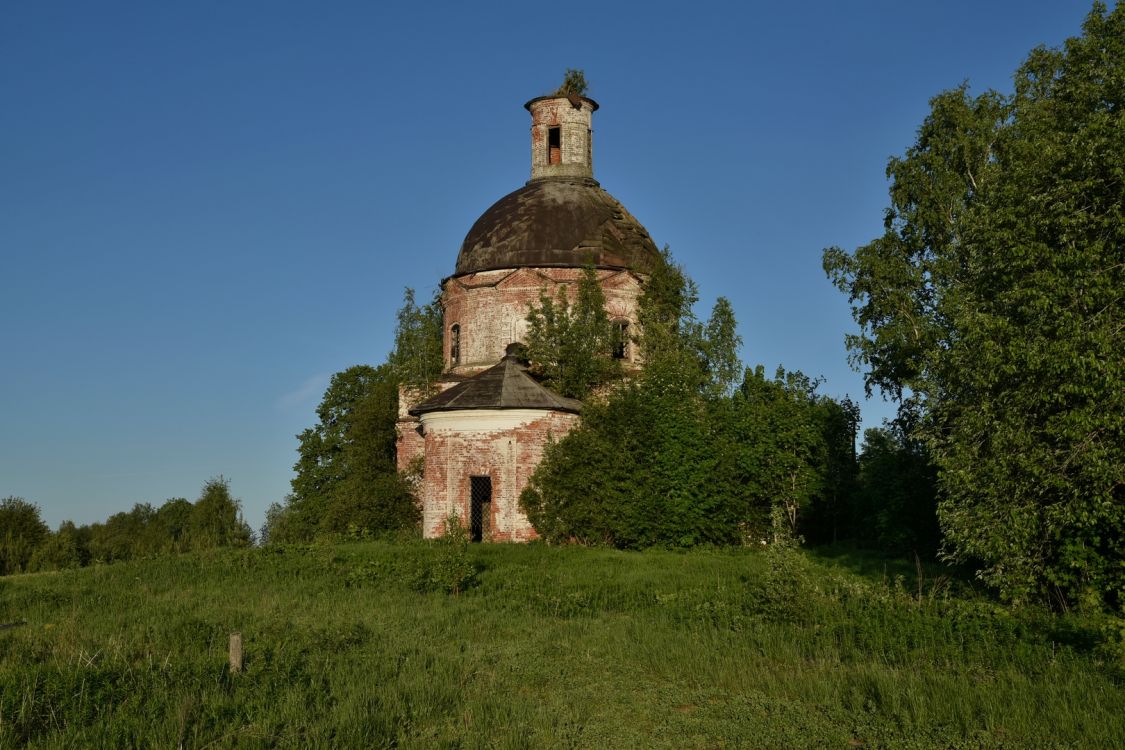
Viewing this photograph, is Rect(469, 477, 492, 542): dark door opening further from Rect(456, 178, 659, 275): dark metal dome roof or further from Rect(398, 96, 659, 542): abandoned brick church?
Rect(456, 178, 659, 275): dark metal dome roof

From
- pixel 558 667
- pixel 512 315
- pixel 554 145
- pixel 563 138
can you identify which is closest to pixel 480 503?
pixel 512 315

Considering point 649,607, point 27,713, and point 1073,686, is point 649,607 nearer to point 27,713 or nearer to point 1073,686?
point 1073,686

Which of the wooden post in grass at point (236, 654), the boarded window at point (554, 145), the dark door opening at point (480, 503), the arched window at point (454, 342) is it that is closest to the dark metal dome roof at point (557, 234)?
the boarded window at point (554, 145)

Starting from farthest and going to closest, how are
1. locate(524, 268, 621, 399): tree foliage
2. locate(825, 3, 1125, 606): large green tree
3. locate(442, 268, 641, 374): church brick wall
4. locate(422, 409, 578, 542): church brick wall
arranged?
locate(442, 268, 641, 374): church brick wall, locate(524, 268, 621, 399): tree foliage, locate(422, 409, 578, 542): church brick wall, locate(825, 3, 1125, 606): large green tree

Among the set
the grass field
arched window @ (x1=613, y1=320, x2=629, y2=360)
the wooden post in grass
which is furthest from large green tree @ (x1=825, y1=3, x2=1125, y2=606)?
arched window @ (x1=613, y1=320, x2=629, y2=360)

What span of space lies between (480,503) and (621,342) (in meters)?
7.56

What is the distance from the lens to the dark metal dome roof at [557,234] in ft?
98.1

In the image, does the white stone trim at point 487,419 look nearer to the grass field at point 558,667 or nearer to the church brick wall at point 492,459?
the church brick wall at point 492,459

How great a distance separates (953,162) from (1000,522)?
44.5ft

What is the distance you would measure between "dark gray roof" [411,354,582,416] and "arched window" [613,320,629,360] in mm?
4078

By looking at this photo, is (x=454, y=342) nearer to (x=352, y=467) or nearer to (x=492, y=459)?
(x=352, y=467)

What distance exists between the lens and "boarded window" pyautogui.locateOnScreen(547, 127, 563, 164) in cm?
3369

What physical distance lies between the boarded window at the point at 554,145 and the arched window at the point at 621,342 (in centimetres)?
712

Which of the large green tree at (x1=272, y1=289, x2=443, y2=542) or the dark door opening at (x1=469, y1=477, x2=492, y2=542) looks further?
the large green tree at (x1=272, y1=289, x2=443, y2=542)
